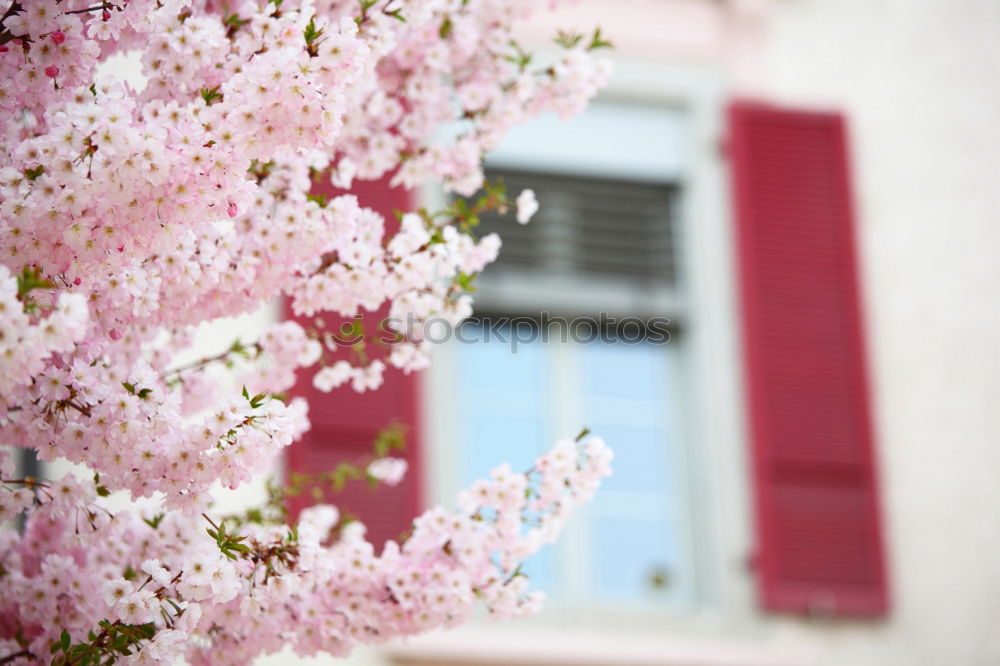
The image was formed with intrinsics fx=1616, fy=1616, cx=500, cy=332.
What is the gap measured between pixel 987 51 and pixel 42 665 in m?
5.31

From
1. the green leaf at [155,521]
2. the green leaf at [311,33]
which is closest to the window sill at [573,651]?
the green leaf at [155,521]

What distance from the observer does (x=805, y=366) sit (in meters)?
6.29

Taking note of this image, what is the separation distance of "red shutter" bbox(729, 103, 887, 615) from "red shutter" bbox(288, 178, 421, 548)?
4.32ft

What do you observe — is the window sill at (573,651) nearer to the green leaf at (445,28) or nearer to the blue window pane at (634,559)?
the blue window pane at (634,559)

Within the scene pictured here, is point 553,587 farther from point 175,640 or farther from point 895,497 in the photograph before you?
point 175,640

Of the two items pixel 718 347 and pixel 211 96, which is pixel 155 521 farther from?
pixel 718 347

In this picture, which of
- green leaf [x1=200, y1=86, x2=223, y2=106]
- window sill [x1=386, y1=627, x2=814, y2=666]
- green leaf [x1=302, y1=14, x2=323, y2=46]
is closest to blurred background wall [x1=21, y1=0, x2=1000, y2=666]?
window sill [x1=386, y1=627, x2=814, y2=666]

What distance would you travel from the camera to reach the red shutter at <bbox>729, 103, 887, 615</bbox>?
600 centimetres

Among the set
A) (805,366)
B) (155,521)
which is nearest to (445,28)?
(155,521)

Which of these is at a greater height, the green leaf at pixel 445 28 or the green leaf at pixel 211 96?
the green leaf at pixel 445 28

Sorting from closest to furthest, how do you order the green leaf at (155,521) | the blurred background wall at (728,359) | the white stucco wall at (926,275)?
the green leaf at (155,521), the blurred background wall at (728,359), the white stucco wall at (926,275)

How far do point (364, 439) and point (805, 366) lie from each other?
69.3 inches

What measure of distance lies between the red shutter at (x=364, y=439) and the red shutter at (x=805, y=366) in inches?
51.9

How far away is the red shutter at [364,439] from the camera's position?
5.66m
